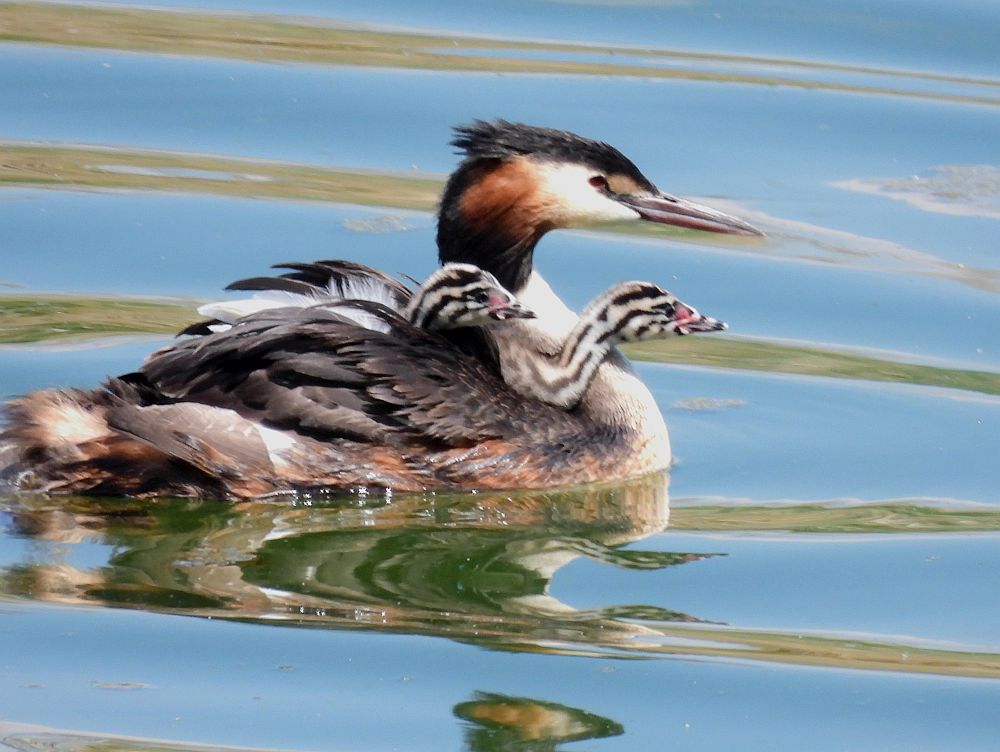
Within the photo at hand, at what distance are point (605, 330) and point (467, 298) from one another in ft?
1.87

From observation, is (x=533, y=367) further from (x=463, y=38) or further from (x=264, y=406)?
(x=463, y=38)

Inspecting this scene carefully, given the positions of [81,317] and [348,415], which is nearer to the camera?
[348,415]

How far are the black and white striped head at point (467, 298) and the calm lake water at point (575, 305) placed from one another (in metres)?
0.62

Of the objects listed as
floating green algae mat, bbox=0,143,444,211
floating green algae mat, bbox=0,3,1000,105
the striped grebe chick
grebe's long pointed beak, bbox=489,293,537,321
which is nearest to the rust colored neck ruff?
the striped grebe chick

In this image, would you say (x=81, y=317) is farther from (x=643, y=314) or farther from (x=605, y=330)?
(x=643, y=314)

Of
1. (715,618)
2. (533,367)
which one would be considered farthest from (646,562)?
(533,367)

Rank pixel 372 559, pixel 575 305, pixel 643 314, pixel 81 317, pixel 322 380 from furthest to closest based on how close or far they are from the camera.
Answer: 1. pixel 575 305
2. pixel 81 317
3. pixel 643 314
4. pixel 322 380
5. pixel 372 559

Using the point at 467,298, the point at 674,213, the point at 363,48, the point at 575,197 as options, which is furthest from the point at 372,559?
the point at 363,48

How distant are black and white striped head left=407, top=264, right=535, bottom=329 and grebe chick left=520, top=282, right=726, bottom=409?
334 millimetres

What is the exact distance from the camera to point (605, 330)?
7.32 m

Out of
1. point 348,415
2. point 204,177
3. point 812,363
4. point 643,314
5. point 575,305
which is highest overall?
point 204,177

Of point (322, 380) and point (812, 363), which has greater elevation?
point (812, 363)

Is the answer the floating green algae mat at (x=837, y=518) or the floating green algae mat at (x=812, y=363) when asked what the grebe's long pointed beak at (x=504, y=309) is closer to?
the floating green algae mat at (x=837, y=518)

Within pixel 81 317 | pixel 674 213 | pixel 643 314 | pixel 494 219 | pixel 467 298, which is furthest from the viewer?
pixel 81 317
